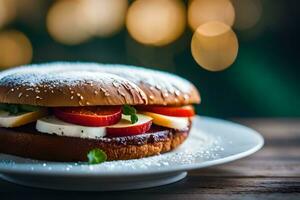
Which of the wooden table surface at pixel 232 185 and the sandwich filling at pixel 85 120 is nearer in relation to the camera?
the wooden table surface at pixel 232 185

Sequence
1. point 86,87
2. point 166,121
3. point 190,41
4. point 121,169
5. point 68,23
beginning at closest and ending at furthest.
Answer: point 121,169, point 86,87, point 166,121, point 190,41, point 68,23

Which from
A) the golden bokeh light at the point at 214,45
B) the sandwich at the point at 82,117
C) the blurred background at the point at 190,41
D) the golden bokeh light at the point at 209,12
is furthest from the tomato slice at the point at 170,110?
the golden bokeh light at the point at 209,12

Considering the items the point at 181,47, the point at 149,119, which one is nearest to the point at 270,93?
the point at 181,47

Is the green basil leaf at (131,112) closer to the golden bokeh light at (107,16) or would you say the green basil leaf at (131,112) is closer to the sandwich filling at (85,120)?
the sandwich filling at (85,120)

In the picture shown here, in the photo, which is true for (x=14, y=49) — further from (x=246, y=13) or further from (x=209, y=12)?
(x=246, y=13)

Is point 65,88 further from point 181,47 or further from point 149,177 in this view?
point 181,47

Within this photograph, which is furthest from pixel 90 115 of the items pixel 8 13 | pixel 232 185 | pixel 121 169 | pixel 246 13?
pixel 8 13

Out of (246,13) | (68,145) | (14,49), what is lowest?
(14,49)
